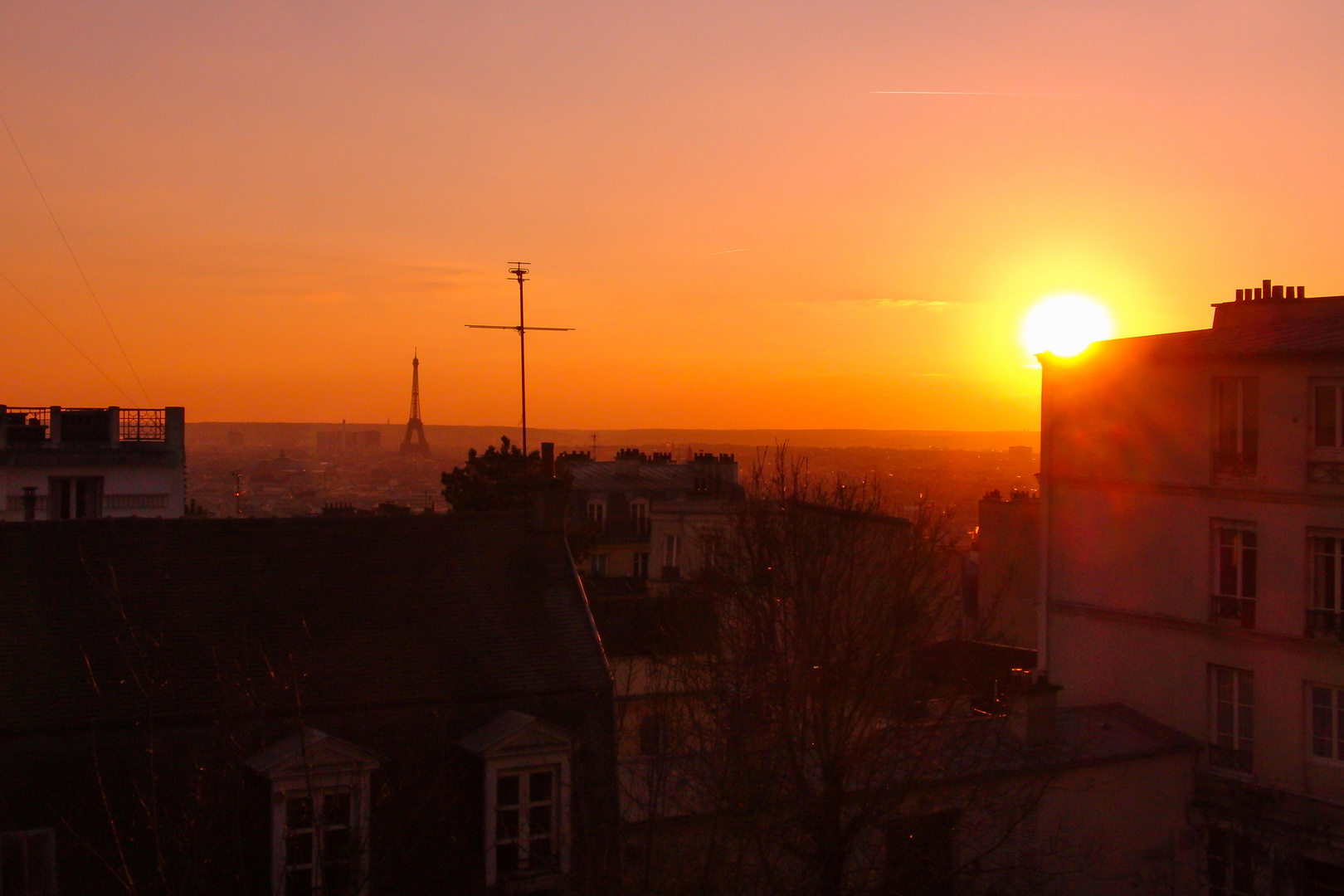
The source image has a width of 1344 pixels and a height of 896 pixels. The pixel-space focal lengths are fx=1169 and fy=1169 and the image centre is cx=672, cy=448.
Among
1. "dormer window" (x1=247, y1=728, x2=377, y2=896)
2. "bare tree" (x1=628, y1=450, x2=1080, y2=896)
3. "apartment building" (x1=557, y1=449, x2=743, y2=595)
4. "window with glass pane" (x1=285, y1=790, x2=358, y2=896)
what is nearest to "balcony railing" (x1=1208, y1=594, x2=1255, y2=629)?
"bare tree" (x1=628, y1=450, x2=1080, y2=896)

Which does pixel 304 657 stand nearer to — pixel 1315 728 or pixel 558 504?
pixel 558 504

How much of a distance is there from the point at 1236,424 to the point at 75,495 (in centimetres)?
2420

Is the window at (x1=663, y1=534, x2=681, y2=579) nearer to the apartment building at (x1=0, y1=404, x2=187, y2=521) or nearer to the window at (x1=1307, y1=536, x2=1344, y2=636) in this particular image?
the apartment building at (x1=0, y1=404, x2=187, y2=521)

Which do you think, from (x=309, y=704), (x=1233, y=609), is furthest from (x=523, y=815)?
(x=1233, y=609)

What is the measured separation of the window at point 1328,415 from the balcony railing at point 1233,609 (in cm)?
286

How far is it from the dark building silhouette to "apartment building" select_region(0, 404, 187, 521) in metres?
13.9

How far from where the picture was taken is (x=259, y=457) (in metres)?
78.0

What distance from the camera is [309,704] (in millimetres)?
12672

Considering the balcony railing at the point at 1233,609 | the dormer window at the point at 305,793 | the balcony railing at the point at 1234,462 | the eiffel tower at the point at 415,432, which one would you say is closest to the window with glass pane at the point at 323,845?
the dormer window at the point at 305,793

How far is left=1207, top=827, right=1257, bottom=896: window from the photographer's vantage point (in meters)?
17.7

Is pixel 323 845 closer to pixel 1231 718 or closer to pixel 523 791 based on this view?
pixel 523 791

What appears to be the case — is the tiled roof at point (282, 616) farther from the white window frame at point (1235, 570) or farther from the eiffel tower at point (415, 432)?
the eiffel tower at point (415, 432)

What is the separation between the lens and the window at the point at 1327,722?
1825 cm

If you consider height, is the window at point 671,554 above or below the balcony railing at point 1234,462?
below
